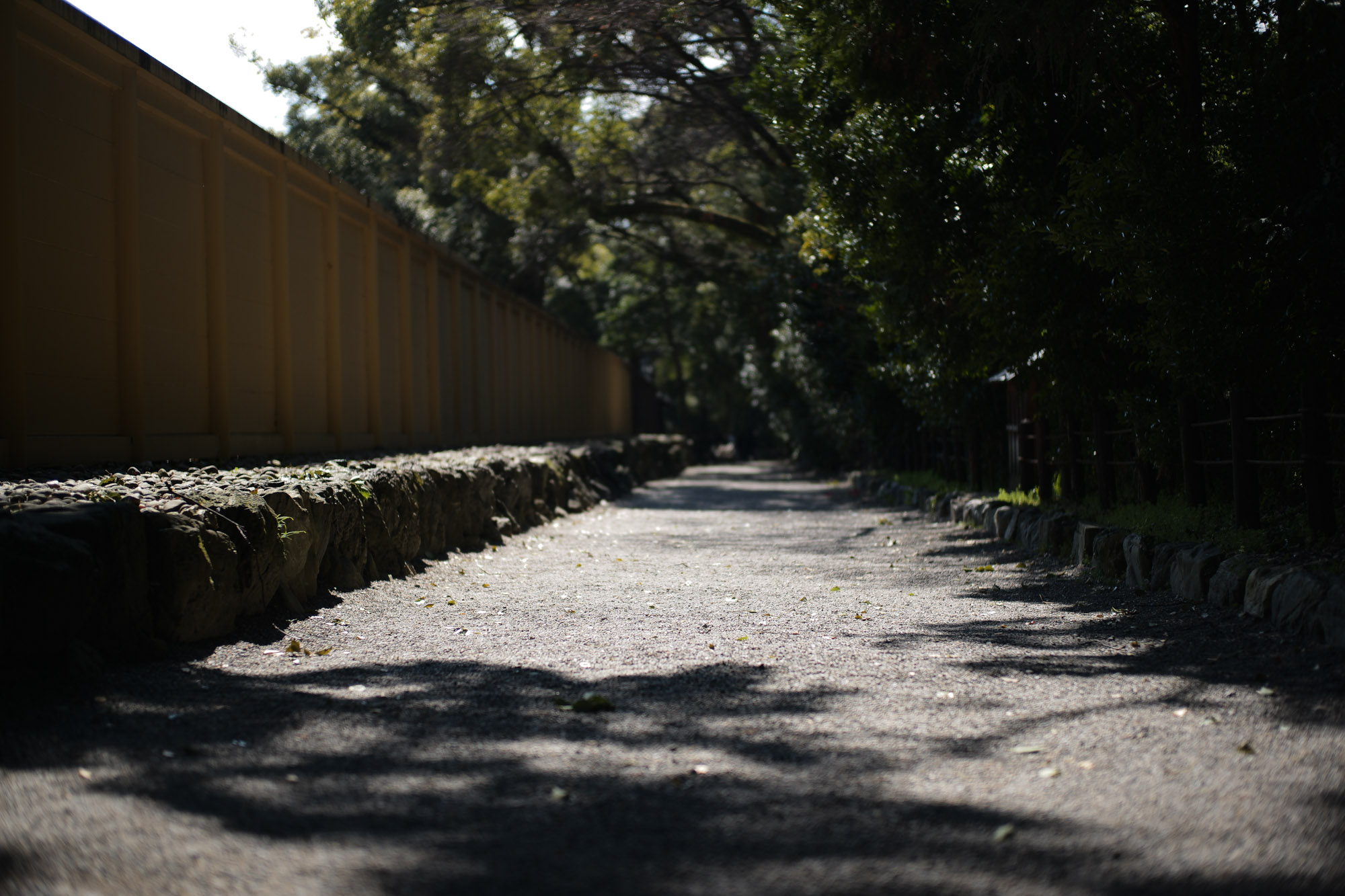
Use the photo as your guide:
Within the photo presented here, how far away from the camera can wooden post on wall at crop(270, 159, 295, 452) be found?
864 cm

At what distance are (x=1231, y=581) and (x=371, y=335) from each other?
8.40 meters

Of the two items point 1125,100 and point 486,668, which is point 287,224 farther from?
point 1125,100

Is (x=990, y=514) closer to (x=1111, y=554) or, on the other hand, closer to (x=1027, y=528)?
(x=1027, y=528)

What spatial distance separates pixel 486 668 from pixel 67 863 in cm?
231

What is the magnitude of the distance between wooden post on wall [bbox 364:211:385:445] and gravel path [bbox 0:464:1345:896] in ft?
17.3

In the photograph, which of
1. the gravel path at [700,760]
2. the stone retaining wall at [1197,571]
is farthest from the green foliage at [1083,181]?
the gravel path at [700,760]

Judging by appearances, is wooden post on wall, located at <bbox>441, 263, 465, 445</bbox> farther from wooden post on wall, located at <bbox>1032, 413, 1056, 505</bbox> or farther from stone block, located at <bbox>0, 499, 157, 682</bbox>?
stone block, located at <bbox>0, 499, 157, 682</bbox>

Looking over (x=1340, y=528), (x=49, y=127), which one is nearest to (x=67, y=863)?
(x=49, y=127)

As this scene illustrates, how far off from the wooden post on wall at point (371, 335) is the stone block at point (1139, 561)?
24.3 feet

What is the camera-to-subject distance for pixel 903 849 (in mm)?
2725

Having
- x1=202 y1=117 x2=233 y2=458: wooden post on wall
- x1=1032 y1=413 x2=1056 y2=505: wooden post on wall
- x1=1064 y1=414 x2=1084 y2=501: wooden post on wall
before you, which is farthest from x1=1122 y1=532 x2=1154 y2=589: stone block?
x1=202 y1=117 x2=233 y2=458: wooden post on wall

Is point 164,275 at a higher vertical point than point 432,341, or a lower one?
lower

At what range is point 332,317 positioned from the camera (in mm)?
9883

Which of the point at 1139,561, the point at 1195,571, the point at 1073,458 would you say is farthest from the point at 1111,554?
the point at 1073,458
